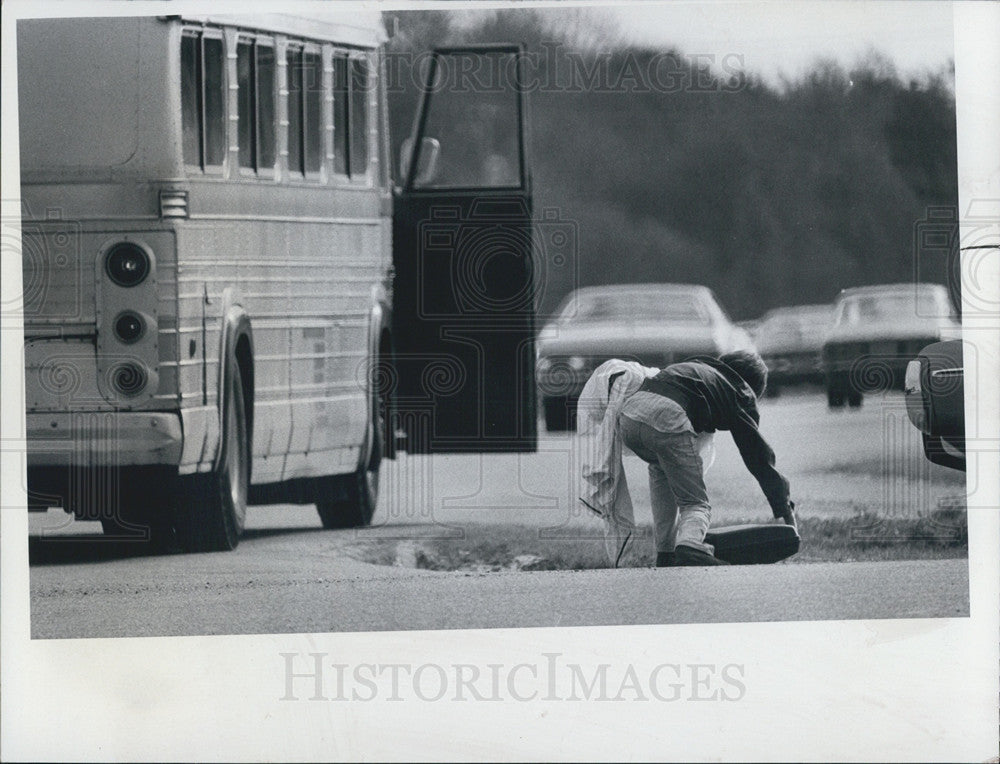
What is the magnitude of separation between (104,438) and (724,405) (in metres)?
2.35

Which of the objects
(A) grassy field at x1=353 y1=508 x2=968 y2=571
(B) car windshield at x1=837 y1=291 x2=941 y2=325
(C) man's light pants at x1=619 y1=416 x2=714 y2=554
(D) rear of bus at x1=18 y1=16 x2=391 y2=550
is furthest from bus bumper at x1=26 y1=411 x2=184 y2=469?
(B) car windshield at x1=837 y1=291 x2=941 y2=325

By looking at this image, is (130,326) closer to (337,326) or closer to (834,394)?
(337,326)

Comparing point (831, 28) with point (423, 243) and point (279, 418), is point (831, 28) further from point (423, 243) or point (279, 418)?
point (279, 418)

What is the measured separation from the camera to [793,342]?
17.9 ft

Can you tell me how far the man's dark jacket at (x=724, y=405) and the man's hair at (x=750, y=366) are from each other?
0.02 m

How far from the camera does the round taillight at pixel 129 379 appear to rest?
5191 mm

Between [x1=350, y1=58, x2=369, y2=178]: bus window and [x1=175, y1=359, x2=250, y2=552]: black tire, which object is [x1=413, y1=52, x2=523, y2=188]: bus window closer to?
[x1=350, y1=58, x2=369, y2=178]: bus window

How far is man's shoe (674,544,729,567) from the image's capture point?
5.46m

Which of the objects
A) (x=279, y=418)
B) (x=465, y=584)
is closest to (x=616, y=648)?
(x=465, y=584)

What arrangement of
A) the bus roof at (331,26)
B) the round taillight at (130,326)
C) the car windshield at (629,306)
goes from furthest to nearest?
the car windshield at (629,306), the bus roof at (331,26), the round taillight at (130,326)

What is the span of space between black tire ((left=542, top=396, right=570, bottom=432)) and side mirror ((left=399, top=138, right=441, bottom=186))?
3.16 feet

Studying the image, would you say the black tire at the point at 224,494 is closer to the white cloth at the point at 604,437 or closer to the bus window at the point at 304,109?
the bus window at the point at 304,109

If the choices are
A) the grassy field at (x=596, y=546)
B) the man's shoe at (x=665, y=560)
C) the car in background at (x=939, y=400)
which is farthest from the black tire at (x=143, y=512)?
the car in background at (x=939, y=400)

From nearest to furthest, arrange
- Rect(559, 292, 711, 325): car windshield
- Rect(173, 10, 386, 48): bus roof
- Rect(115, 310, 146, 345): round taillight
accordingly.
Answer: Rect(115, 310, 146, 345): round taillight
Rect(173, 10, 386, 48): bus roof
Rect(559, 292, 711, 325): car windshield
